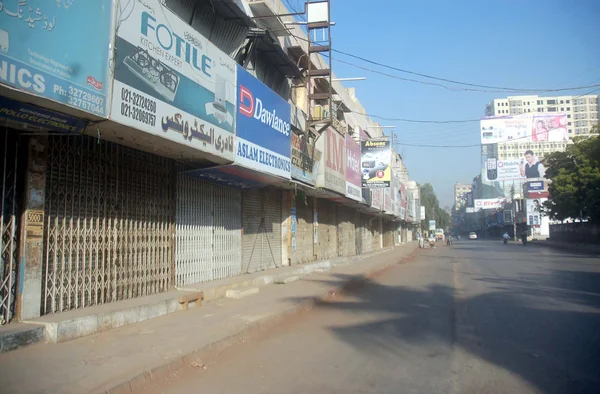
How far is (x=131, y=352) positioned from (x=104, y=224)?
2720mm

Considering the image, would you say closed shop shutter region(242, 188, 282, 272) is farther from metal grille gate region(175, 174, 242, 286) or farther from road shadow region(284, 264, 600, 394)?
road shadow region(284, 264, 600, 394)

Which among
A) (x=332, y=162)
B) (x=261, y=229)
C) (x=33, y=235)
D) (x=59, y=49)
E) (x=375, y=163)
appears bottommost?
(x=33, y=235)

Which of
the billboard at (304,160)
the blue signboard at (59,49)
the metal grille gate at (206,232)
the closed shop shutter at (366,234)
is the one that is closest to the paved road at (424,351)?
the metal grille gate at (206,232)

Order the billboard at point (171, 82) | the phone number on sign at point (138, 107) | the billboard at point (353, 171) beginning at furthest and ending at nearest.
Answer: the billboard at point (353, 171), the billboard at point (171, 82), the phone number on sign at point (138, 107)

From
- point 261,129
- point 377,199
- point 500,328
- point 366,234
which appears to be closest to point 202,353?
point 500,328

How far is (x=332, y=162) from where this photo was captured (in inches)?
780

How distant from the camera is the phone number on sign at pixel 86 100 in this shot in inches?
220

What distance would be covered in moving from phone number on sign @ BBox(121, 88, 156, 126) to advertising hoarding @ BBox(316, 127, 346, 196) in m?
11.1

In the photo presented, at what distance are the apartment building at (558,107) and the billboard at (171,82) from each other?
150 metres

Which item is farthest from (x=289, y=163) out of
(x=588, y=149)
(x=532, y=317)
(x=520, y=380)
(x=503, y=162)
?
(x=503, y=162)

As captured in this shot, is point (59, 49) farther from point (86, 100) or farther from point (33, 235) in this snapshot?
point (33, 235)

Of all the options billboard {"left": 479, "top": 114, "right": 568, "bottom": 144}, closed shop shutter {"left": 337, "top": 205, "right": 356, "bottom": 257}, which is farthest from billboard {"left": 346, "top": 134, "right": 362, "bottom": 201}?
billboard {"left": 479, "top": 114, "right": 568, "bottom": 144}

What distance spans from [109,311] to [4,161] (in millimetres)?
2597

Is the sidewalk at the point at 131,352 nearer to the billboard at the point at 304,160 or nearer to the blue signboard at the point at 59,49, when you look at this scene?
the blue signboard at the point at 59,49
